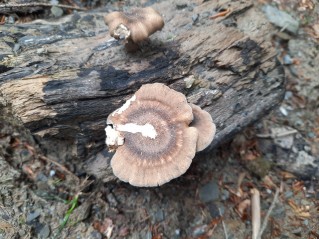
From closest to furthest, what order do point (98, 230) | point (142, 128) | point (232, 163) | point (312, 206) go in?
point (142, 128) → point (98, 230) → point (312, 206) → point (232, 163)

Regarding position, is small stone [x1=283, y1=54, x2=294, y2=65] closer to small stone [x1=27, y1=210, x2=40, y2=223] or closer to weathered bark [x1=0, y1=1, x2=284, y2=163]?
weathered bark [x1=0, y1=1, x2=284, y2=163]

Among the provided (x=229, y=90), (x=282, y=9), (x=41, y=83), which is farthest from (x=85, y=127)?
(x=282, y=9)

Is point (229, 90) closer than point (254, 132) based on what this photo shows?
Yes

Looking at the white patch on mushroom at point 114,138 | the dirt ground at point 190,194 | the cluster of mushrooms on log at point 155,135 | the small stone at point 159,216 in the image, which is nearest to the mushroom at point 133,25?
the cluster of mushrooms on log at point 155,135

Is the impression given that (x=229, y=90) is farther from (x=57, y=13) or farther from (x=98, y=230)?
(x=57, y=13)

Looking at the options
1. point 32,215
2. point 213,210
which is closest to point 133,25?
point 32,215

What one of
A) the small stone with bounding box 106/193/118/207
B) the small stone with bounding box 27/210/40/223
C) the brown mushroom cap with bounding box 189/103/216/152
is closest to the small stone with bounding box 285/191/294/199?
the brown mushroom cap with bounding box 189/103/216/152

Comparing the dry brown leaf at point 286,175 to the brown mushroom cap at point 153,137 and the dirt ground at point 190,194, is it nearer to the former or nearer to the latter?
the dirt ground at point 190,194
